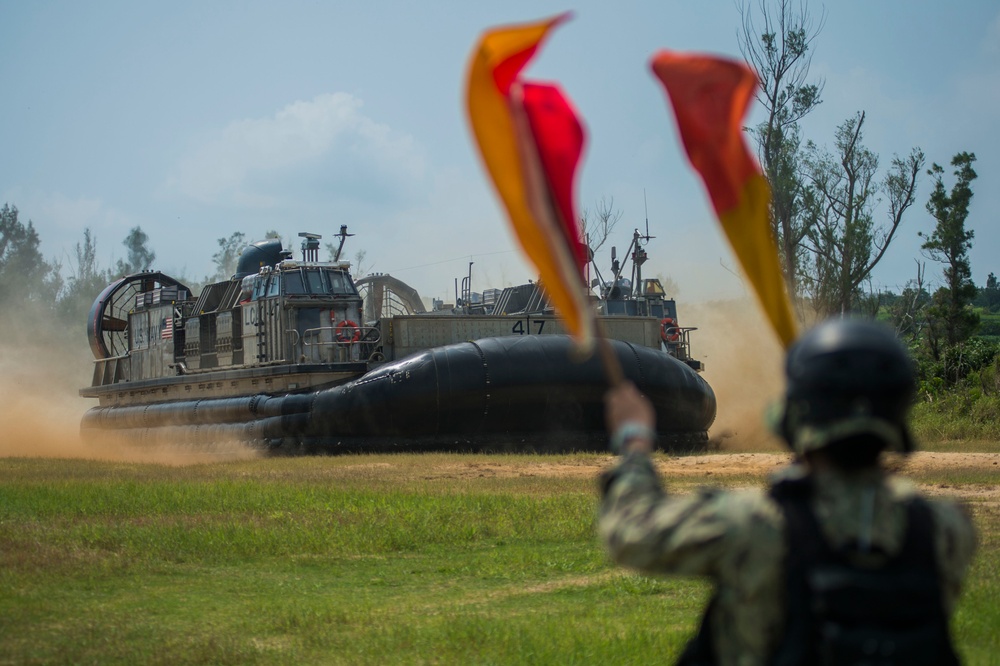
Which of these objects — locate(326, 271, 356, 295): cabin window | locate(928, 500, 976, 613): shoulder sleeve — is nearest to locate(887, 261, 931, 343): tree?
locate(326, 271, 356, 295): cabin window

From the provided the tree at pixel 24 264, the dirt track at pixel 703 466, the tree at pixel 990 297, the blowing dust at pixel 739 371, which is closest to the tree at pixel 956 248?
the blowing dust at pixel 739 371

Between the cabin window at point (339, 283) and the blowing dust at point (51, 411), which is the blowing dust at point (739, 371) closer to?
the cabin window at point (339, 283)

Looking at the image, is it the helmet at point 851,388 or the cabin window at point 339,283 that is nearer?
the helmet at point 851,388

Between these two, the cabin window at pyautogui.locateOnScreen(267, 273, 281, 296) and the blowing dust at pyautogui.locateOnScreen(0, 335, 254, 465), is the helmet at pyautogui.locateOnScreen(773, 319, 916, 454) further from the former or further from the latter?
the cabin window at pyautogui.locateOnScreen(267, 273, 281, 296)

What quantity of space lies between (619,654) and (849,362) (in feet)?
10.8

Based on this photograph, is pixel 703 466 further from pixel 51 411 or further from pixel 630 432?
pixel 51 411

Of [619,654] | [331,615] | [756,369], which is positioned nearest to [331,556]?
[331,615]

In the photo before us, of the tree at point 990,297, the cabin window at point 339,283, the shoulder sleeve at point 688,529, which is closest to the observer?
the shoulder sleeve at point 688,529

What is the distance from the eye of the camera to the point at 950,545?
2.12m

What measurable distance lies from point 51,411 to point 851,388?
29121mm

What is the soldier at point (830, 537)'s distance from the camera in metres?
1.97

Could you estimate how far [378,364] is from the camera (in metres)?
17.8

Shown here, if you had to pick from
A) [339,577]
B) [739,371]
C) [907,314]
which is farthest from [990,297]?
[339,577]

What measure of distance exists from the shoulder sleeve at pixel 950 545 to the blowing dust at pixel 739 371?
15514 mm
